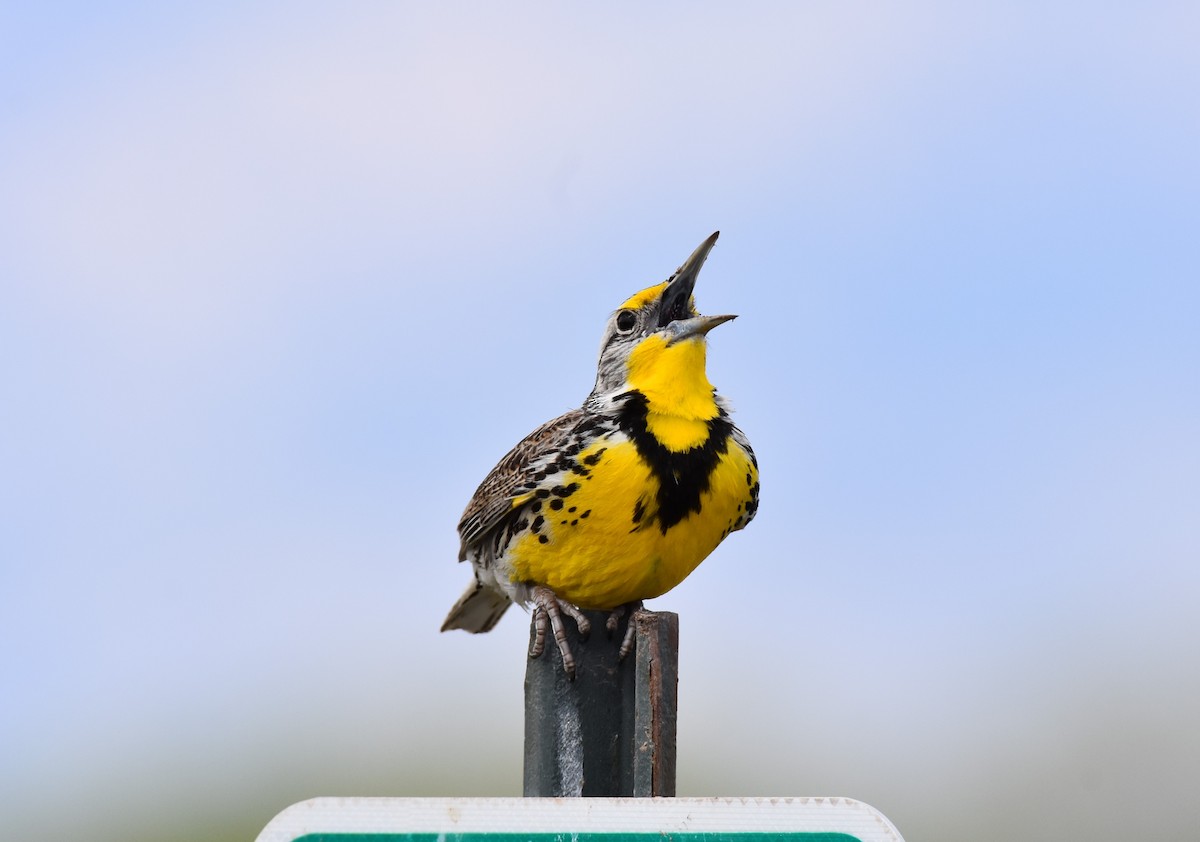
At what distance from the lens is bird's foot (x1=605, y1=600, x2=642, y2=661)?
3.08m

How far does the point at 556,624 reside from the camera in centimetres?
321

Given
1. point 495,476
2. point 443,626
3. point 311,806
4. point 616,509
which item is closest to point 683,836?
point 311,806

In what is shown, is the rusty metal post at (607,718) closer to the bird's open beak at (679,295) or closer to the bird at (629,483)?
the bird at (629,483)

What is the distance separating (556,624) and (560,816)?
1071 mm

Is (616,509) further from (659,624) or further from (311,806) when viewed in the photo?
(311,806)

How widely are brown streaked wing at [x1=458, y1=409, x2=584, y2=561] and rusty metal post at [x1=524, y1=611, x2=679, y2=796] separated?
30.6 inches

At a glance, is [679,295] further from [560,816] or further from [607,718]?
[560,816]

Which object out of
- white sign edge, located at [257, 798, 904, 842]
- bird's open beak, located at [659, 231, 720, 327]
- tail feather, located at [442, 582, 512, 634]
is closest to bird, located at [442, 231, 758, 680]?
bird's open beak, located at [659, 231, 720, 327]

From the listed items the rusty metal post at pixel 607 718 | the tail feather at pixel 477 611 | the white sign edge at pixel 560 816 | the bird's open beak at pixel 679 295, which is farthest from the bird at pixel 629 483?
the white sign edge at pixel 560 816

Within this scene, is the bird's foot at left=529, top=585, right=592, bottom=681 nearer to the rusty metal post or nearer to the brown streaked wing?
the rusty metal post

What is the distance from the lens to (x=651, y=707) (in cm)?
275

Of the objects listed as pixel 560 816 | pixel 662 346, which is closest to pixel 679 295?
pixel 662 346

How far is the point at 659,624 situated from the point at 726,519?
0.93 m

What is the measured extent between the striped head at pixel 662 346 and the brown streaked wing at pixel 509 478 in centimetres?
16
